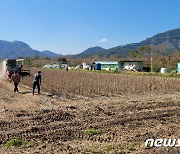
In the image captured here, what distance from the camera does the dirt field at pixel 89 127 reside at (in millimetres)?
8484

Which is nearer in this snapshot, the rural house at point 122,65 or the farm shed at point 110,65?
the rural house at point 122,65

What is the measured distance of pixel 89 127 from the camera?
10.8 meters

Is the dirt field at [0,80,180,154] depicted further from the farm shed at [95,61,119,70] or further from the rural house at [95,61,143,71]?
the farm shed at [95,61,119,70]

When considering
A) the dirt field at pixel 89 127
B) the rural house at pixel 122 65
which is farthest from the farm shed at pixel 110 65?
the dirt field at pixel 89 127

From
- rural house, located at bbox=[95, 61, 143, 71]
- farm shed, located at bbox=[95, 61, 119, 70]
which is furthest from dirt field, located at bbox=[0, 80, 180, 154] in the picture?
farm shed, located at bbox=[95, 61, 119, 70]

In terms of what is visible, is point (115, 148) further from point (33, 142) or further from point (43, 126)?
point (43, 126)

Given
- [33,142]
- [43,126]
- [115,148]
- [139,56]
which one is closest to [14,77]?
[43,126]

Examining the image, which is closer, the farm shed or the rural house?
the rural house

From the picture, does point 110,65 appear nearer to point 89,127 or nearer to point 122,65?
point 122,65

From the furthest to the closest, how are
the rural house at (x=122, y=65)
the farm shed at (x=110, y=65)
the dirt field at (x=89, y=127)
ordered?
the farm shed at (x=110, y=65)
the rural house at (x=122, y=65)
the dirt field at (x=89, y=127)

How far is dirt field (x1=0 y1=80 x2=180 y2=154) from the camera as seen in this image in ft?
27.8

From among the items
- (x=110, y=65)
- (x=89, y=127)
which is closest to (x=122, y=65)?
(x=110, y=65)

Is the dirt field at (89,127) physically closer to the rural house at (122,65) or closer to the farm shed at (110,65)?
the rural house at (122,65)

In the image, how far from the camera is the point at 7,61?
38438mm
